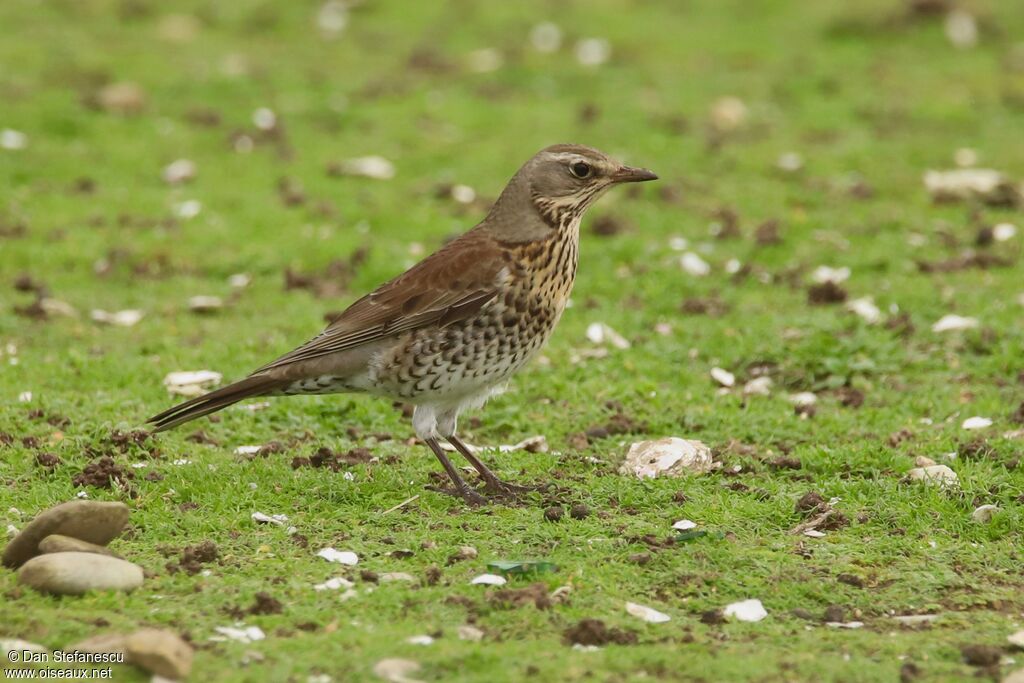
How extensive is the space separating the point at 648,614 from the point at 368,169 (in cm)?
812

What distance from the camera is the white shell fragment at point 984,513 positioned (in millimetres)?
7078

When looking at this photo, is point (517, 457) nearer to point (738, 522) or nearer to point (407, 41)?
point (738, 522)

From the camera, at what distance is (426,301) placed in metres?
7.76

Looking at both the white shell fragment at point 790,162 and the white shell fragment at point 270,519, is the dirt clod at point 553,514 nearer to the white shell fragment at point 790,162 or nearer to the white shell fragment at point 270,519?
the white shell fragment at point 270,519

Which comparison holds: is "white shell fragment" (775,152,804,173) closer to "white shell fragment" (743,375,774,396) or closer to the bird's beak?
"white shell fragment" (743,375,774,396)

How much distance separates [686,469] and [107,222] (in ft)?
21.3

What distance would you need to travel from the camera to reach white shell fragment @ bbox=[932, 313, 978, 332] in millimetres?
9961

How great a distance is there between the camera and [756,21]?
18.6 metres

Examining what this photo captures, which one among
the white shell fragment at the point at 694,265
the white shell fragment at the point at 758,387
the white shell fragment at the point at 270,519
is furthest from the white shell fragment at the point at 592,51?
the white shell fragment at the point at 270,519

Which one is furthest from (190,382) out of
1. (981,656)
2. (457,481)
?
(981,656)

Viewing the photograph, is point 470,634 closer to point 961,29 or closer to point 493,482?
point 493,482

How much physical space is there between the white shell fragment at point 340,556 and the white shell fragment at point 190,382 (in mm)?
2767

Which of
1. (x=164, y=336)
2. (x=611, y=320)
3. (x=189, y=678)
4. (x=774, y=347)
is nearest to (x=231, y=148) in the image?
(x=164, y=336)

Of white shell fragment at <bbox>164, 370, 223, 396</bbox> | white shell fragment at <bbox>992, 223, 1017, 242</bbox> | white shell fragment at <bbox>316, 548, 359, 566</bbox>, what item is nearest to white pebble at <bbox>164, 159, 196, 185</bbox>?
white shell fragment at <bbox>164, 370, 223, 396</bbox>
